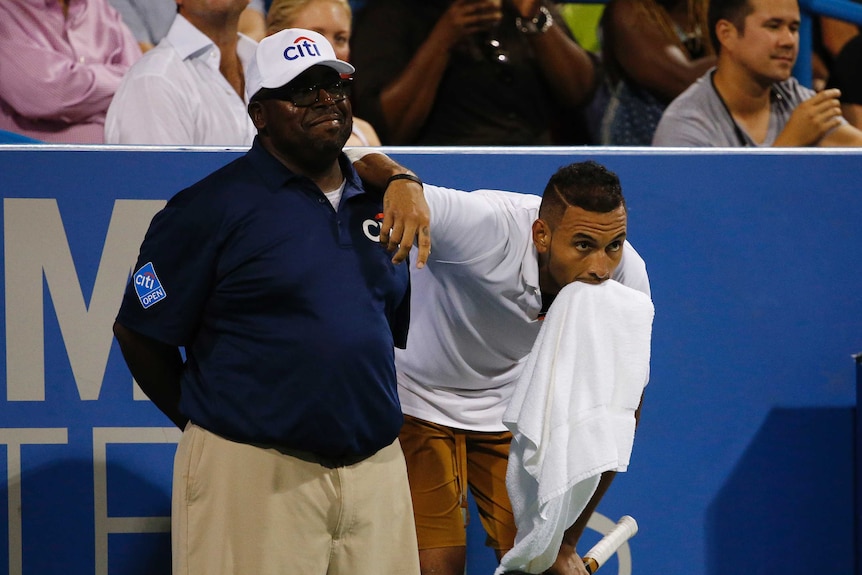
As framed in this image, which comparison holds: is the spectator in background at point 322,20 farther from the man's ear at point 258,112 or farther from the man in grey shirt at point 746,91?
the man's ear at point 258,112

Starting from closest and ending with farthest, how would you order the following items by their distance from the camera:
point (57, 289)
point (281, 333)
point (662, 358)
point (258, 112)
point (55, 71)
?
point (281, 333)
point (258, 112)
point (57, 289)
point (662, 358)
point (55, 71)

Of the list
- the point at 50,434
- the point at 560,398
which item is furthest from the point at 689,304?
the point at 50,434

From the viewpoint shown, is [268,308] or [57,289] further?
[57,289]

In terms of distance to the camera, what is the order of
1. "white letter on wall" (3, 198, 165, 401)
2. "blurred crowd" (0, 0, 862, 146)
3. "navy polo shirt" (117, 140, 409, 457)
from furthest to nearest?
"blurred crowd" (0, 0, 862, 146) → "white letter on wall" (3, 198, 165, 401) → "navy polo shirt" (117, 140, 409, 457)

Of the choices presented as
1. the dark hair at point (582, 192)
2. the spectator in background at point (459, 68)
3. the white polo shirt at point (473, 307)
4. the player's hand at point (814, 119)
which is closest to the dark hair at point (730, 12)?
the player's hand at point (814, 119)

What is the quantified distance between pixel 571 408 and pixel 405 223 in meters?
0.49

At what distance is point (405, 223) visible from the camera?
7.05 ft

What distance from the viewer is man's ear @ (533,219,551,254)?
238 centimetres

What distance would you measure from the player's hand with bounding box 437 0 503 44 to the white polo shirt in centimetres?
126

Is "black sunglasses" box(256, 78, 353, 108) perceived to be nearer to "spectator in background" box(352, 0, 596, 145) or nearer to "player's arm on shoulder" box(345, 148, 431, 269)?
"player's arm on shoulder" box(345, 148, 431, 269)

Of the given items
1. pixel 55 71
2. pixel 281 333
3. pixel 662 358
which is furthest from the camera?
pixel 55 71

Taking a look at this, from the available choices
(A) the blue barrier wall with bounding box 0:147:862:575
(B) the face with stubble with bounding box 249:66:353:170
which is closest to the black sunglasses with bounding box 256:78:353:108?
(B) the face with stubble with bounding box 249:66:353:170

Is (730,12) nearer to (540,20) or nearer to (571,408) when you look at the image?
(540,20)

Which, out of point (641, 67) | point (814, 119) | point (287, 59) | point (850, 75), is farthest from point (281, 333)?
point (850, 75)
